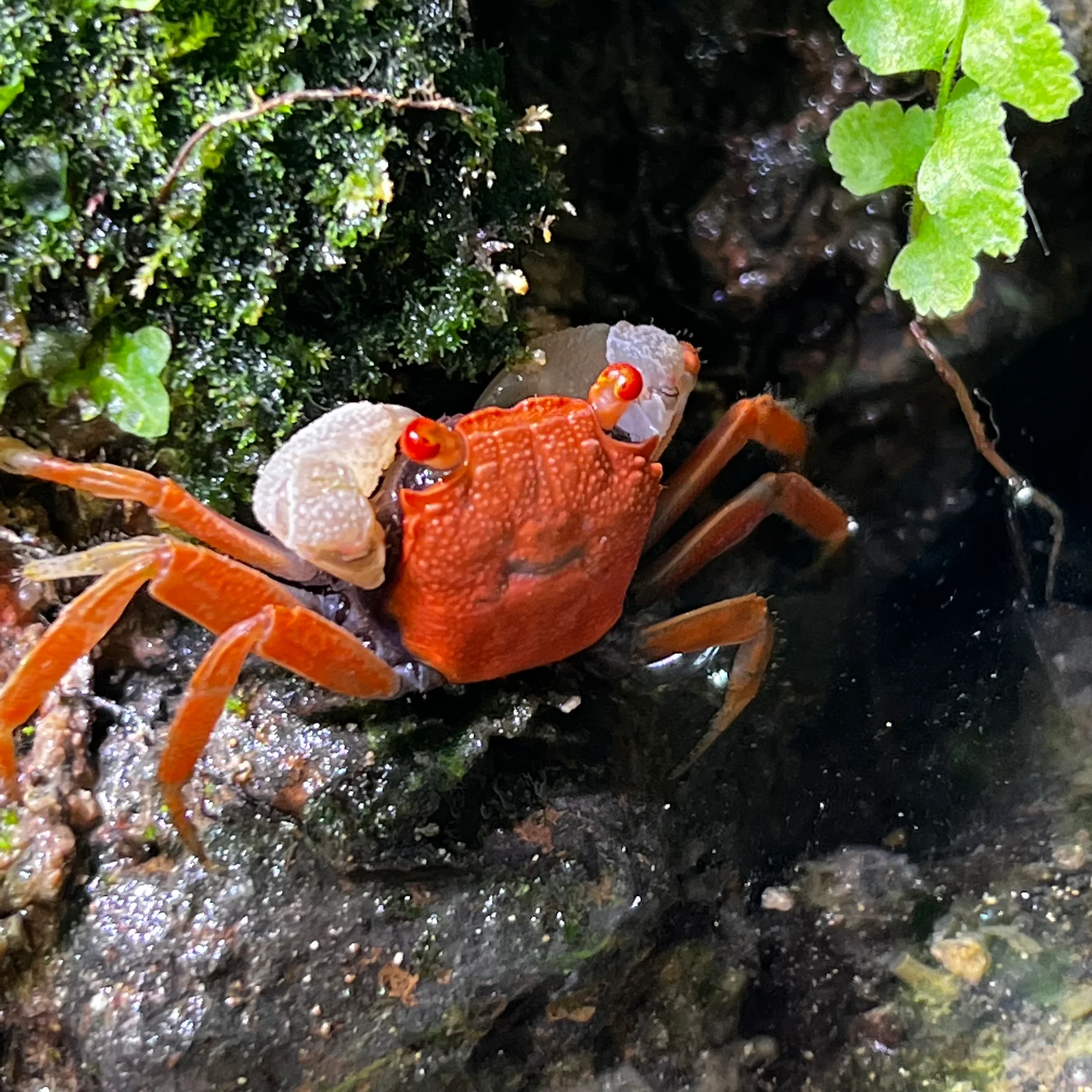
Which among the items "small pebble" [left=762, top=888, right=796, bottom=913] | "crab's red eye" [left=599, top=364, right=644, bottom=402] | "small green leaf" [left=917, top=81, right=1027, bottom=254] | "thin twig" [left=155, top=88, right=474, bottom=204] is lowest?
"small pebble" [left=762, top=888, right=796, bottom=913]

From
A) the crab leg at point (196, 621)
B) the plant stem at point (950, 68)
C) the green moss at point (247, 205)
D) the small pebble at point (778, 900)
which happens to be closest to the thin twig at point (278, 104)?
the green moss at point (247, 205)

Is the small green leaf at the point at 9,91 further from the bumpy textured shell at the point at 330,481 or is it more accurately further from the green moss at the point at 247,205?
the bumpy textured shell at the point at 330,481

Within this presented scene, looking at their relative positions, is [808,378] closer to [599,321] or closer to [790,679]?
[599,321]

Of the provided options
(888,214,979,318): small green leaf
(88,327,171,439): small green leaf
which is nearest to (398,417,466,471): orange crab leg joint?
(88,327,171,439): small green leaf

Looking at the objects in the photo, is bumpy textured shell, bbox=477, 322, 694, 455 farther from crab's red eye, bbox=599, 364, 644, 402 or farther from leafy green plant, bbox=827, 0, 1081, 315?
leafy green plant, bbox=827, 0, 1081, 315

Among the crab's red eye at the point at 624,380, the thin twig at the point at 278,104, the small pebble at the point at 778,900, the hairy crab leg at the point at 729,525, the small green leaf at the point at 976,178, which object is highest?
the thin twig at the point at 278,104

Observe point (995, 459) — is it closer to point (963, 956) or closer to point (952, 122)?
point (952, 122)
